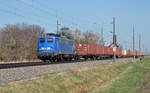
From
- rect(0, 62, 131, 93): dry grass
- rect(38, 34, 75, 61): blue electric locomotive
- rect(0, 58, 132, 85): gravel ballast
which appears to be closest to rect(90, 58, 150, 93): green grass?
rect(0, 62, 131, 93): dry grass

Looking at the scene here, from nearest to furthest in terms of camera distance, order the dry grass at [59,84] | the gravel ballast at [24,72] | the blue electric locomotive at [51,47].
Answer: the dry grass at [59,84]
the gravel ballast at [24,72]
the blue electric locomotive at [51,47]

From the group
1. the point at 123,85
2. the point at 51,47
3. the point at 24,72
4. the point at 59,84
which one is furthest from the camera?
the point at 51,47

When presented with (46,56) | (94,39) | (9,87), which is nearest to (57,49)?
(46,56)

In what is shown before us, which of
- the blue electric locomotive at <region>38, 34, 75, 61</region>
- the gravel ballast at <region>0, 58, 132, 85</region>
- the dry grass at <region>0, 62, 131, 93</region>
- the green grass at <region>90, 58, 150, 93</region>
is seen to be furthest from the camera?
the blue electric locomotive at <region>38, 34, 75, 61</region>

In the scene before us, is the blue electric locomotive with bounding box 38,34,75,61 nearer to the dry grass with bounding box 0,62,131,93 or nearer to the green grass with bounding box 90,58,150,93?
the dry grass with bounding box 0,62,131,93

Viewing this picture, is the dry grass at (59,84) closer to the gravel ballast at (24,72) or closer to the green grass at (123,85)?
the gravel ballast at (24,72)

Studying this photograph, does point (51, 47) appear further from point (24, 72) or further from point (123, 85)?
point (24, 72)

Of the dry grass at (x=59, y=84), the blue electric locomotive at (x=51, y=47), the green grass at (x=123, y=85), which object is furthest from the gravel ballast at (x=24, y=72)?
the blue electric locomotive at (x=51, y=47)

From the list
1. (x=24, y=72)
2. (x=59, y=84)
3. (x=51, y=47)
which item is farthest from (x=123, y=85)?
(x=51, y=47)

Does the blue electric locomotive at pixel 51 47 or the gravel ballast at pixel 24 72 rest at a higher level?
the blue electric locomotive at pixel 51 47

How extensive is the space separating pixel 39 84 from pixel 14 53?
23.0 metres

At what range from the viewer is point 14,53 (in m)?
34.9

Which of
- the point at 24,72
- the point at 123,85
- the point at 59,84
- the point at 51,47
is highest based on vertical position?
the point at 51,47

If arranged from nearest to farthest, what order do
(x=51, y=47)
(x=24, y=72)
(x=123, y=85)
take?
(x=24, y=72), (x=123, y=85), (x=51, y=47)
